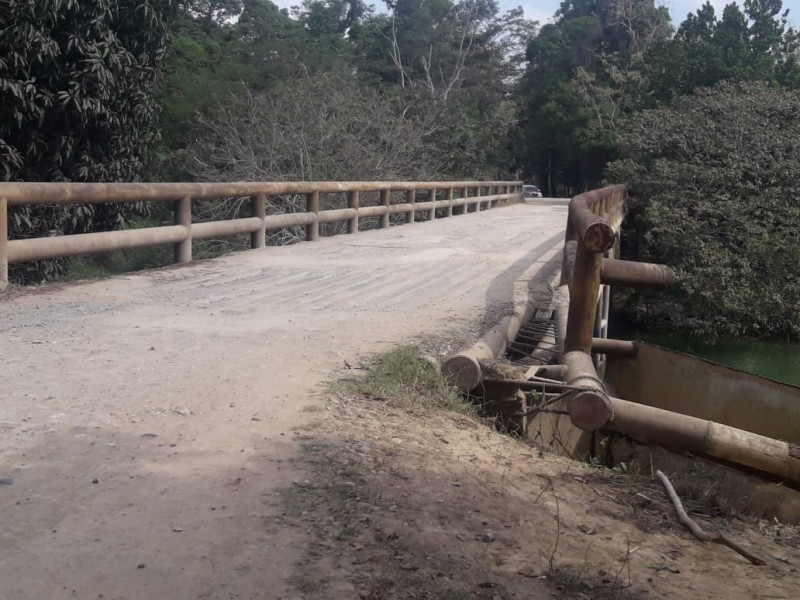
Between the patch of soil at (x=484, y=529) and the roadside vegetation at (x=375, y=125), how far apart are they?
958cm

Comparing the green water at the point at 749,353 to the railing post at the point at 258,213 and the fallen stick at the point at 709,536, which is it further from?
the fallen stick at the point at 709,536

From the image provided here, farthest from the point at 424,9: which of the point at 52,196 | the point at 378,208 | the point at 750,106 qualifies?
the point at 52,196

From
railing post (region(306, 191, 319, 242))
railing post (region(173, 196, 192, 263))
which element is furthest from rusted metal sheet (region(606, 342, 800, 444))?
railing post (region(306, 191, 319, 242))

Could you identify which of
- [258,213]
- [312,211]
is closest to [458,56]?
[312,211]

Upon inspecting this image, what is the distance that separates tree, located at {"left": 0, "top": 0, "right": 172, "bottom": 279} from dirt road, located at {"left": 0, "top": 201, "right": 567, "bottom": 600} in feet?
17.3

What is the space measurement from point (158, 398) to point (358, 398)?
1.08 metres

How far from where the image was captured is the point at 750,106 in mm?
23344

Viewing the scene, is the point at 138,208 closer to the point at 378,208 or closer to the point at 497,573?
the point at 378,208

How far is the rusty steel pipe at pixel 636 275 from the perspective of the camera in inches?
257

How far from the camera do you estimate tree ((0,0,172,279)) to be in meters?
12.5

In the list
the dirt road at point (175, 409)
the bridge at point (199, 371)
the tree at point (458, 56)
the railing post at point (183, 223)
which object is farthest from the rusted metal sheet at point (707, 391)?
the tree at point (458, 56)

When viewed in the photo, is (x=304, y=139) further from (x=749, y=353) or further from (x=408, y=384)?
(x=408, y=384)

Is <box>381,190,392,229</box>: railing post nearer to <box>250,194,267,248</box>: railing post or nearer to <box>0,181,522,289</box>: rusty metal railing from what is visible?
<box>0,181,522,289</box>: rusty metal railing

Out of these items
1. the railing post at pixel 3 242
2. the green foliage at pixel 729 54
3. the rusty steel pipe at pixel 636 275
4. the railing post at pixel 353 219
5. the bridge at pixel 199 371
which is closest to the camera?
the bridge at pixel 199 371
